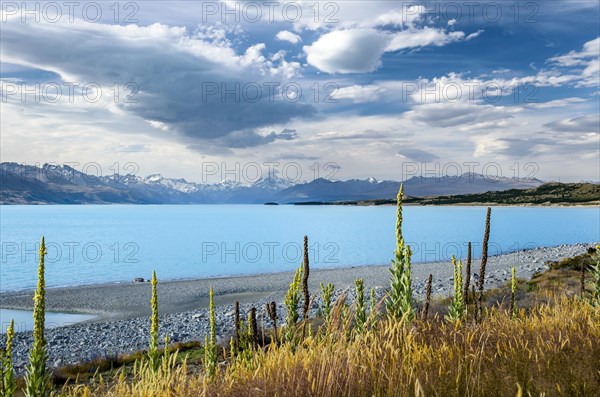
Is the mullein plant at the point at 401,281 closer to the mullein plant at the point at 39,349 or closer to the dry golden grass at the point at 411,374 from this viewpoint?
the dry golden grass at the point at 411,374

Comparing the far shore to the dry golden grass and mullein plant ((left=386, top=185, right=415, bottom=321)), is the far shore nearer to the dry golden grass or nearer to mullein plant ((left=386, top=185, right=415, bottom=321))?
mullein plant ((left=386, top=185, right=415, bottom=321))

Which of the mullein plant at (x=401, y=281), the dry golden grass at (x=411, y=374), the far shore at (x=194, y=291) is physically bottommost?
the far shore at (x=194, y=291)

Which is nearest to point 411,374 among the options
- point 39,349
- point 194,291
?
point 39,349

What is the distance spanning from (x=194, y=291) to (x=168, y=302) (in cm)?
557

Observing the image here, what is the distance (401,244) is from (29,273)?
64.9 meters

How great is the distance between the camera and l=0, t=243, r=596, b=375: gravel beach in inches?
1011

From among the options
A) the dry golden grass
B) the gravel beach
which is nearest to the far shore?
the gravel beach

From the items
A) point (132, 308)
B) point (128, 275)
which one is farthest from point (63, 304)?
point (128, 275)

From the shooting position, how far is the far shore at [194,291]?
3894 cm

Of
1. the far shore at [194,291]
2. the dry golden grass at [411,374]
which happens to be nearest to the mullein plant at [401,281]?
the dry golden grass at [411,374]

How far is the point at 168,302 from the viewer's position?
133ft

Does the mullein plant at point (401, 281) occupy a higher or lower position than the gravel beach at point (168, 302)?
higher

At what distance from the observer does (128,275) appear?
60.4m

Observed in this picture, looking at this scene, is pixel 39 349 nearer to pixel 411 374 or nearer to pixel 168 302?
pixel 411 374
